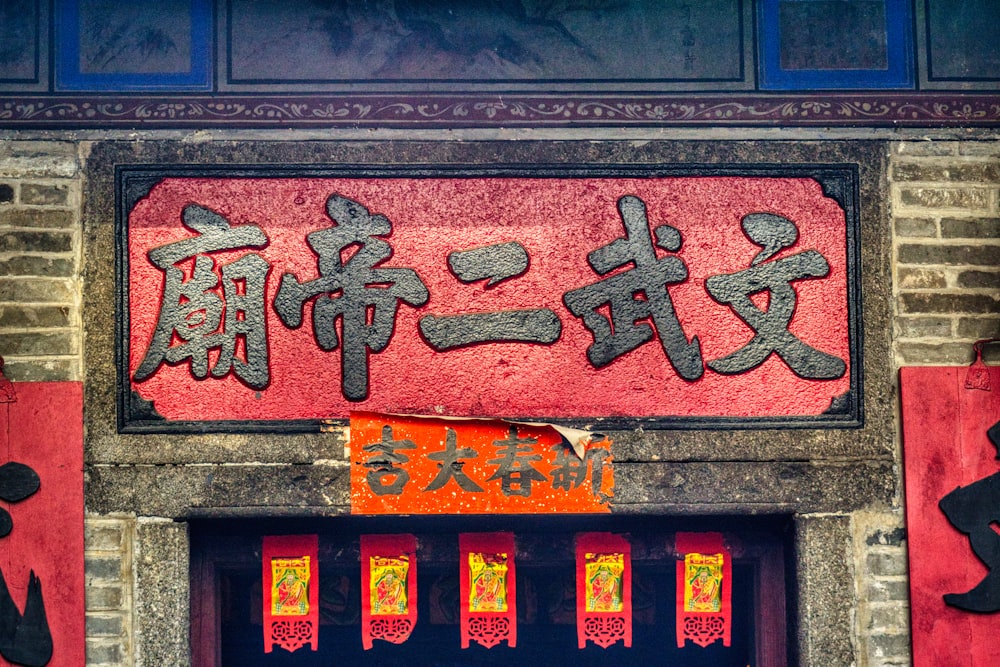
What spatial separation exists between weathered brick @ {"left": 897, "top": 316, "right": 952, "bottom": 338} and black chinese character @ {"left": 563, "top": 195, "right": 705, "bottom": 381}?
0.99 meters

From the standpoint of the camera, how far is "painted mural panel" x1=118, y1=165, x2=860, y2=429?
18.8ft

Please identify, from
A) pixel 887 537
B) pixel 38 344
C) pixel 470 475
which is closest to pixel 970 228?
pixel 887 537

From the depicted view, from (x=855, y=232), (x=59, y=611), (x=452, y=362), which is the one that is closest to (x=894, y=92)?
(x=855, y=232)

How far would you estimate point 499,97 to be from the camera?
19.2ft

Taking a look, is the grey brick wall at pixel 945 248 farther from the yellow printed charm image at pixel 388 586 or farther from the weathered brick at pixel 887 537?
the yellow printed charm image at pixel 388 586

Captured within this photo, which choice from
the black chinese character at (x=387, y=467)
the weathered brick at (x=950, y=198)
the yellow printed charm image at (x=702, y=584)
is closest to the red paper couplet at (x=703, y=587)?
the yellow printed charm image at (x=702, y=584)

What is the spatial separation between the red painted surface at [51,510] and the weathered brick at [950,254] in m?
3.96

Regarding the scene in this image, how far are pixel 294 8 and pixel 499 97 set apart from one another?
1.08 meters

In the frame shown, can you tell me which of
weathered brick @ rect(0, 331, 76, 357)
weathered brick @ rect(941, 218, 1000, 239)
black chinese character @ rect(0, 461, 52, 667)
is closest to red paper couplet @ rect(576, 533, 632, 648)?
weathered brick @ rect(941, 218, 1000, 239)

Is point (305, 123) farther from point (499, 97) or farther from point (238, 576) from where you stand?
point (238, 576)

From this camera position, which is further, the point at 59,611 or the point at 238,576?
the point at 238,576

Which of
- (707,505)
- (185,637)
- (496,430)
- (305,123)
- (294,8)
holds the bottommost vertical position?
(185,637)

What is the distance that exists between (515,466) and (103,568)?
1.96 m

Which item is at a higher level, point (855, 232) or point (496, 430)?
point (855, 232)
